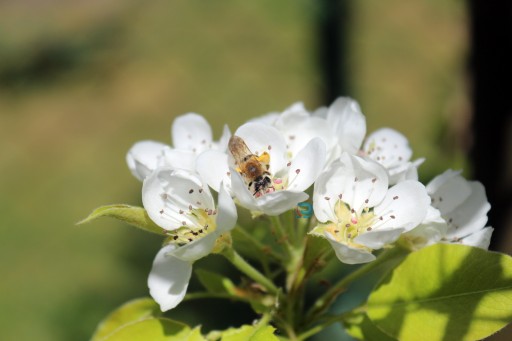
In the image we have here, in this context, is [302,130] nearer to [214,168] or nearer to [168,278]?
A: [214,168]

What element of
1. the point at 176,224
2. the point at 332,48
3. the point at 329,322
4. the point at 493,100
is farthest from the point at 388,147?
the point at 332,48

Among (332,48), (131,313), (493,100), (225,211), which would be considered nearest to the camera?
(225,211)

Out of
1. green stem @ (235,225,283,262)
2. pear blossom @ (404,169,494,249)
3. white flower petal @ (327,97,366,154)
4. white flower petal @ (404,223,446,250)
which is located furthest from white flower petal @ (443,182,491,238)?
green stem @ (235,225,283,262)

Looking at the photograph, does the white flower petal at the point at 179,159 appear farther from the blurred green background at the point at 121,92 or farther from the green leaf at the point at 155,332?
the blurred green background at the point at 121,92

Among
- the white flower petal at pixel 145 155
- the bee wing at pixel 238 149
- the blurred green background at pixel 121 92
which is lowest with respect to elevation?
the blurred green background at pixel 121 92

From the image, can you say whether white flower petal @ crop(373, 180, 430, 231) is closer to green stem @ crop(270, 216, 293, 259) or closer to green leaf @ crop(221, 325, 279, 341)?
green stem @ crop(270, 216, 293, 259)

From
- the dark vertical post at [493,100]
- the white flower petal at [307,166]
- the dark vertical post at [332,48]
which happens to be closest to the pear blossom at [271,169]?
the white flower petal at [307,166]
